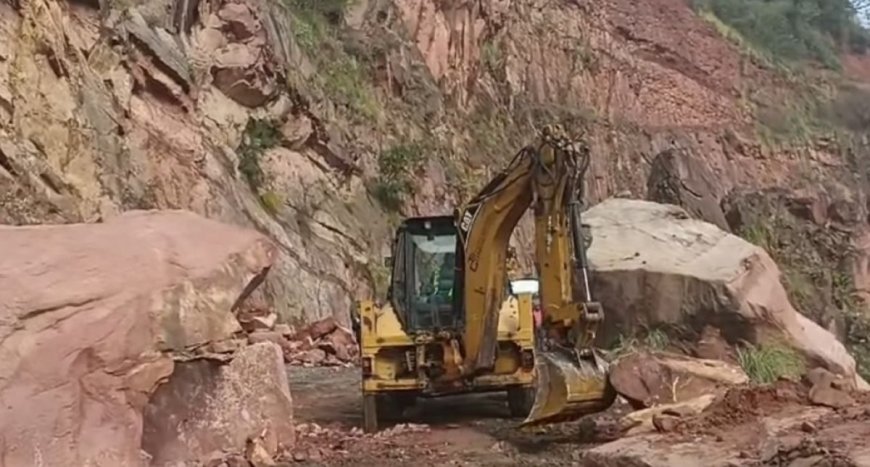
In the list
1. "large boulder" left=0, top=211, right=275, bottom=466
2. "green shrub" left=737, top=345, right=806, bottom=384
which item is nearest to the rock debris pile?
"green shrub" left=737, top=345, right=806, bottom=384

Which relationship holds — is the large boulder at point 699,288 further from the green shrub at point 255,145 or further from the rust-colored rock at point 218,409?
the rust-colored rock at point 218,409

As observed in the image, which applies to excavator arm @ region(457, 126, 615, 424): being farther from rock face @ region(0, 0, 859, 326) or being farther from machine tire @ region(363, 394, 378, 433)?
rock face @ region(0, 0, 859, 326)

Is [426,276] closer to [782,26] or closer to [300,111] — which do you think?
[300,111]

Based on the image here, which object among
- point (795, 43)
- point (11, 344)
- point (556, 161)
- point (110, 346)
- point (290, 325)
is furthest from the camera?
point (795, 43)

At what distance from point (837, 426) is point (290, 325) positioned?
1110 centimetres

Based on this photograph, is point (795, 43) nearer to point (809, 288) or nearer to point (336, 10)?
point (809, 288)

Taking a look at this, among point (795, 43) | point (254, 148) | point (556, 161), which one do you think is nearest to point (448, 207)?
point (254, 148)

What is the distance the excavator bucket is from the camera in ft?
25.8

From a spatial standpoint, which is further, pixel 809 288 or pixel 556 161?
pixel 809 288

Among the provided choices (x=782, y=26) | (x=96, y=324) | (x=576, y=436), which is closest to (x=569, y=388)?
(x=576, y=436)

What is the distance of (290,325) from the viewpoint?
16078mm

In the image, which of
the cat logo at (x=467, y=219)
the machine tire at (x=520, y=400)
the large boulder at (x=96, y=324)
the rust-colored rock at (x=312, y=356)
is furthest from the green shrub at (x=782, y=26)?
the large boulder at (x=96, y=324)

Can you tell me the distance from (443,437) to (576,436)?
1156 millimetres

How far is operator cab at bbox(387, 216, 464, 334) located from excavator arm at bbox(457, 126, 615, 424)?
34 centimetres
